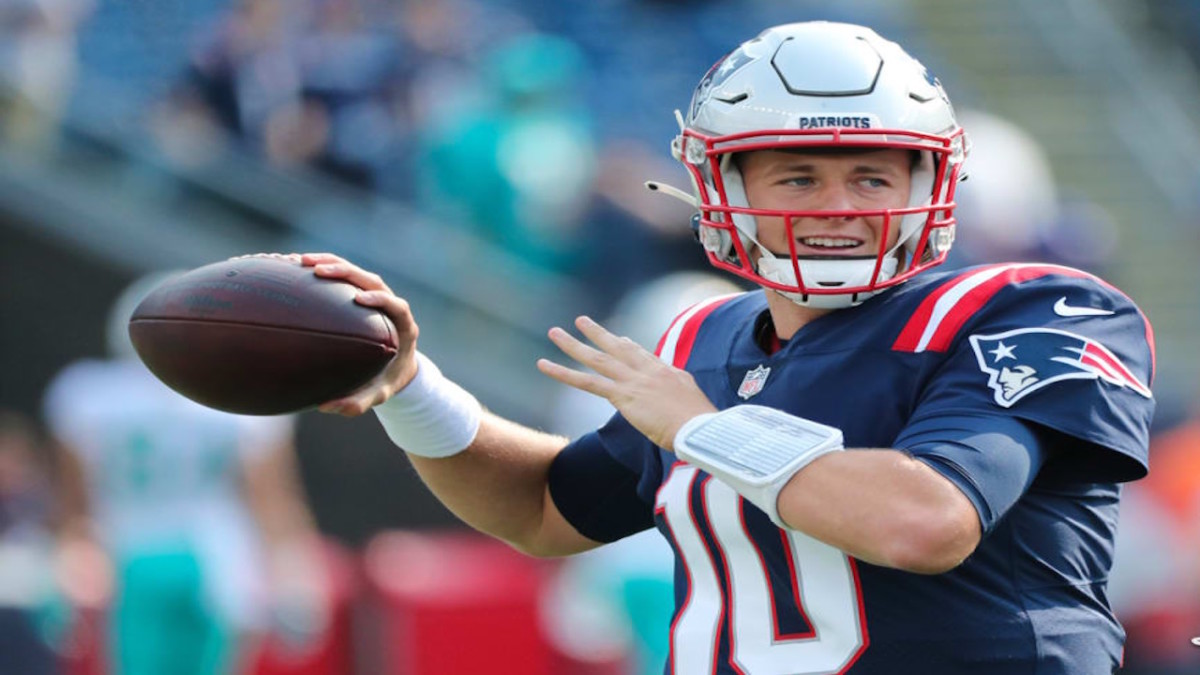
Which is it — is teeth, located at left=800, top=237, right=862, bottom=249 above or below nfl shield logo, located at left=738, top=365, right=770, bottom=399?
above

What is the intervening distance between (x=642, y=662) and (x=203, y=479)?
1459 millimetres

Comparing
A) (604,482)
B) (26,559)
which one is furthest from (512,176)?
(604,482)

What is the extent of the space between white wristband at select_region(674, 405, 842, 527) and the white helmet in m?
0.23

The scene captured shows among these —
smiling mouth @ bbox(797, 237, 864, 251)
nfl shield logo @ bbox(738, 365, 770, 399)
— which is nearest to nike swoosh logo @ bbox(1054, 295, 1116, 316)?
smiling mouth @ bbox(797, 237, 864, 251)

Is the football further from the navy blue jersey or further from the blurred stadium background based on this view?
the blurred stadium background

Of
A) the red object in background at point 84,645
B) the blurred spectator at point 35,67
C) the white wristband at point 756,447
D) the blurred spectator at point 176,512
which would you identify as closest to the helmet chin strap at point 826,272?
the white wristband at point 756,447

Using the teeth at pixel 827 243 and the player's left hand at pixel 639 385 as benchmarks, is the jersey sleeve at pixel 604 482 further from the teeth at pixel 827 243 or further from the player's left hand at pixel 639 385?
the teeth at pixel 827 243

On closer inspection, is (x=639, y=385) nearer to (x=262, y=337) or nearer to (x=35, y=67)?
(x=262, y=337)

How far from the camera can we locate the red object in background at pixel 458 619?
599cm

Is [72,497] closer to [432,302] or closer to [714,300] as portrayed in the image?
[432,302]

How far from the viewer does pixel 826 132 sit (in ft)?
7.85

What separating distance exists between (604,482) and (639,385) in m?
0.51

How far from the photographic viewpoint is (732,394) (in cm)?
249

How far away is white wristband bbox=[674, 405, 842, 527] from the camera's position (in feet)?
7.06
